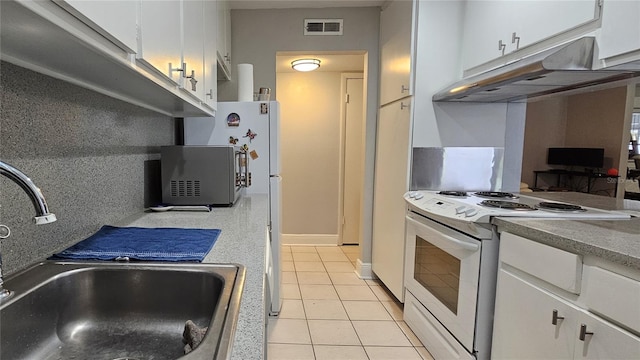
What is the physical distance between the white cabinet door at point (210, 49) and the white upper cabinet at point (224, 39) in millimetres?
167

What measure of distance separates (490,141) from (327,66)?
2057mm

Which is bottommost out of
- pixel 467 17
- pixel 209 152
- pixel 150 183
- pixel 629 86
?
pixel 150 183

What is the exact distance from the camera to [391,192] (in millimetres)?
2562

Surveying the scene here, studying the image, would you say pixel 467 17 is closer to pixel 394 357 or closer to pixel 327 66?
pixel 327 66

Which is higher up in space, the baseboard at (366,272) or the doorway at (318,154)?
the doorway at (318,154)

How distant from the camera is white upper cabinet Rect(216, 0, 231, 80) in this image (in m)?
2.21

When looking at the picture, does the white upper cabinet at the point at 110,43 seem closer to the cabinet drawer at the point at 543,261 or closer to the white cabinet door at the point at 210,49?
the white cabinet door at the point at 210,49

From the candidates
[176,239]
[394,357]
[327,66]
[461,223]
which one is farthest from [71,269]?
[327,66]

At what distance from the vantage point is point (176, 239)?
3.68 ft

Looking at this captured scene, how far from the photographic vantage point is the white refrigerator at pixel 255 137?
224 centimetres

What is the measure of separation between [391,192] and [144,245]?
75.2 inches

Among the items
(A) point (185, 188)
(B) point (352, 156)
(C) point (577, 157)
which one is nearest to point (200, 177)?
(A) point (185, 188)

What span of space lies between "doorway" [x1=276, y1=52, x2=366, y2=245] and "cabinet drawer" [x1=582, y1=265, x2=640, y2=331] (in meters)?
2.86

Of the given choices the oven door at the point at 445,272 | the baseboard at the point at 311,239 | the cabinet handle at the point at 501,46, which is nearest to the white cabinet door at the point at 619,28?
the cabinet handle at the point at 501,46
